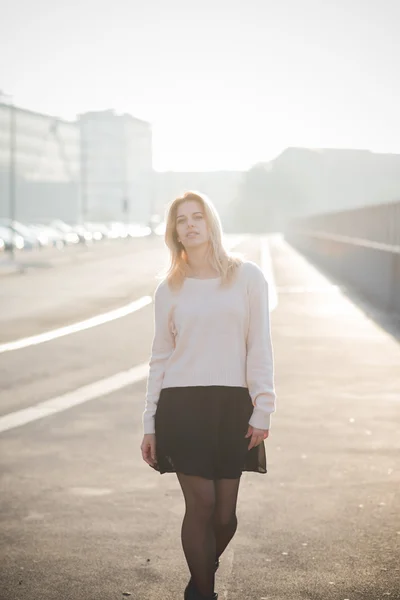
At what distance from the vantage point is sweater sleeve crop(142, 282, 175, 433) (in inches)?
173

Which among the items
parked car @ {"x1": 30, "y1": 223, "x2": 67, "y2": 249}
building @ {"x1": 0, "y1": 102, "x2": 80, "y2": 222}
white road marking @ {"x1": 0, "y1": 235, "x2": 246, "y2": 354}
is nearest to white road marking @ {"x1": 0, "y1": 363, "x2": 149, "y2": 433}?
white road marking @ {"x1": 0, "y1": 235, "x2": 246, "y2": 354}

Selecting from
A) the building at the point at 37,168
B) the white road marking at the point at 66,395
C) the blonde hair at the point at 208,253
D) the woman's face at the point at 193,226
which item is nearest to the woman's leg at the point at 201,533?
the blonde hair at the point at 208,253

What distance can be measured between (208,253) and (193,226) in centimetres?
13

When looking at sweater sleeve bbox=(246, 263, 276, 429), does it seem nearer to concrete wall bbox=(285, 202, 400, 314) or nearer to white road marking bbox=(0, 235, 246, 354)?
white road marking bbox=(0, 235, 246, 354)

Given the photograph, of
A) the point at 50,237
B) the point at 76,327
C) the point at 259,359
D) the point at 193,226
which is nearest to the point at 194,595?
the point at 259,359

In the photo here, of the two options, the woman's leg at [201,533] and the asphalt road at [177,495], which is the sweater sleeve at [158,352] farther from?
the asphalt road at [177,495]

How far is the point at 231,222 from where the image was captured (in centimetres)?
19825

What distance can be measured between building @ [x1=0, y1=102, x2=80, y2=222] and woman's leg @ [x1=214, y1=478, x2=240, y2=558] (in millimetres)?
130386

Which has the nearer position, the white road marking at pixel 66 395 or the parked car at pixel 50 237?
the white road marking at pixel 66 395

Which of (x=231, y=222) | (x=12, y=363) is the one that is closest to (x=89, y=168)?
(x=231, y=222)

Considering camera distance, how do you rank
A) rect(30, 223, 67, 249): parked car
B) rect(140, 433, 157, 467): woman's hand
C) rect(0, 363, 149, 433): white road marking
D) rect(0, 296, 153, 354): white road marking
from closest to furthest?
rect(140, 433, 157, 467): woman's hand
rect(0, 363, 149, 433): white road marking
rect(0, 296, 153, 354): white road marking
rect(30, 223, 67, 249): parked car

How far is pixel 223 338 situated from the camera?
4.33 meters

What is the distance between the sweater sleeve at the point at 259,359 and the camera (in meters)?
4.28

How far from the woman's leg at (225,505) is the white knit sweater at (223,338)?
0.87 ft
